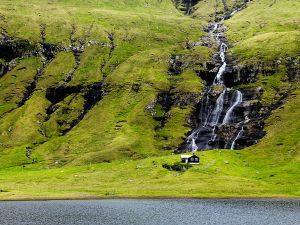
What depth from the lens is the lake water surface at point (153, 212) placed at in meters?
99.6

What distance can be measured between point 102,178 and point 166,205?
211 ft

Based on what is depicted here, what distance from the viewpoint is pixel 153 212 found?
Result: 115 meters

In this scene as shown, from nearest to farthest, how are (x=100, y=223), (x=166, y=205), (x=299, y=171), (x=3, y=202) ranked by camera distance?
(x=100, y=223) → (x=166, y=205) → (x=3, y=202) → (x=299, y=171)

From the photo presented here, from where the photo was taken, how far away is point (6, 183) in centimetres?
19162

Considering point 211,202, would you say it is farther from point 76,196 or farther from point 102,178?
point 102,178

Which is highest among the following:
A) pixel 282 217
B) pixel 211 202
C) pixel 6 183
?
pixel 282 217

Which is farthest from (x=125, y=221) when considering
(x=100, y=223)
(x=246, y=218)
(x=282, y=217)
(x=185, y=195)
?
(x=185, y=195)

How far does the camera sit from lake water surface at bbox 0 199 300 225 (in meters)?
99.6

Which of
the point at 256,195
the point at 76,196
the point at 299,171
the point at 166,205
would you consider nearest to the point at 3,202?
the point at 76,196

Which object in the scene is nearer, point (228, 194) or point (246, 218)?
point (246, 218)

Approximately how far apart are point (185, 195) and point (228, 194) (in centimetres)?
1476

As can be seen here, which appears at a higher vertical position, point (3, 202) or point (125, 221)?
point (125, 221)

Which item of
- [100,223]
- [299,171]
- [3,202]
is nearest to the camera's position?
[100,223]

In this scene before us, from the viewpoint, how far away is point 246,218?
103 m
